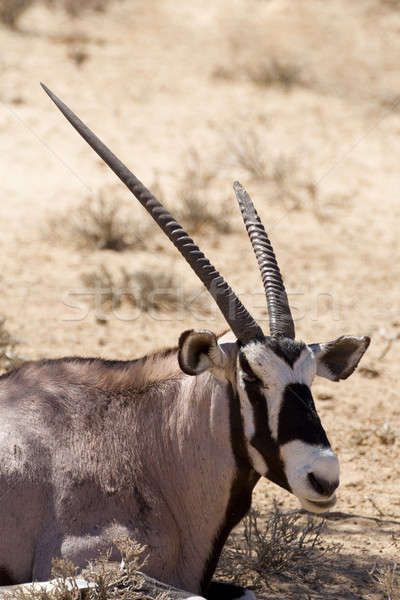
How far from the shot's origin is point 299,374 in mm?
3840

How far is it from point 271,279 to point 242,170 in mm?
8688

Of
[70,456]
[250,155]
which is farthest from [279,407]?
[250,155]

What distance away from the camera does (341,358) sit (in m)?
4.23

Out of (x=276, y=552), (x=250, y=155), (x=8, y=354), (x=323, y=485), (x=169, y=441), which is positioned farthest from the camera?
(x=250, y=155)

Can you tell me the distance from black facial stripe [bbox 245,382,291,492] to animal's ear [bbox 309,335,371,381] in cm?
44

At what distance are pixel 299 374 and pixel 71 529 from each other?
3.80ft

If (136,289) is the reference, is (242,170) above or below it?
above

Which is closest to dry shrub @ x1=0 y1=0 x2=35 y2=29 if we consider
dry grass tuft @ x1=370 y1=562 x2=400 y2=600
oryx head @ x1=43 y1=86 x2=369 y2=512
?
oryx head @ x1=43 y1=86 x2=369 y2=512

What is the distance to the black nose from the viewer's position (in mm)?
3613

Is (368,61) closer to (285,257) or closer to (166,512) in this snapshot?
(285,257)

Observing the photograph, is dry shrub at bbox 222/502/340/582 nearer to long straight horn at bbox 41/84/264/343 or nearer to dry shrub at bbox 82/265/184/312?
long straight horn at bbox 41/84/264/343

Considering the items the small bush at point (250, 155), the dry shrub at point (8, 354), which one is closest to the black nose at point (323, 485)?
the dry shrub at point (8, 354)

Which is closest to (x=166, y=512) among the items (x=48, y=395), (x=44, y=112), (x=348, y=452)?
(x=48, y=395)

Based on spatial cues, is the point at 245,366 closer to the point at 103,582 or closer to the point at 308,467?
the point at 308,467
